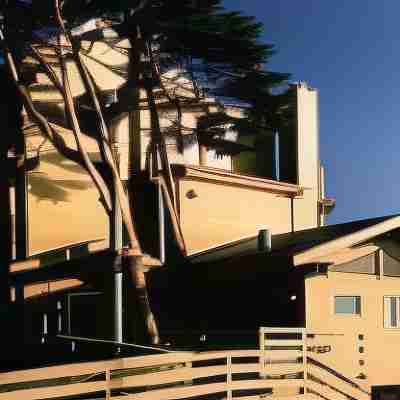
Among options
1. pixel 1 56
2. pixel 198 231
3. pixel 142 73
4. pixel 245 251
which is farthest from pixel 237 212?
pixel 1 56

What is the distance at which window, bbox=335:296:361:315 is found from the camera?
16.3 metres

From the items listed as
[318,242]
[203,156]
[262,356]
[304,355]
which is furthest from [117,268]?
[203,156]

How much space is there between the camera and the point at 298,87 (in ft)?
84.8

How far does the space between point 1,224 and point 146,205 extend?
4290 mm

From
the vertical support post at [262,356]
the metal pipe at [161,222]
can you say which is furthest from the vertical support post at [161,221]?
the vertical support post at [262,356]

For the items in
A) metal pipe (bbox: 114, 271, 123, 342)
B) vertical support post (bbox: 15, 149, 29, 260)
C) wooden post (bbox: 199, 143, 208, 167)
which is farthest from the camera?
wooden post (bbox: 199, 143, 208, 167)

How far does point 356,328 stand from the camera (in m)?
16.5

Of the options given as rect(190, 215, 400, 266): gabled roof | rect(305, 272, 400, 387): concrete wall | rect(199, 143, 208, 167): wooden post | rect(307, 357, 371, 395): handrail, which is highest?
rect(199, 143, 208, 167): wooden post

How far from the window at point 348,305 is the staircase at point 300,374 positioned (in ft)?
4.94

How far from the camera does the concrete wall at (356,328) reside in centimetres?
1574

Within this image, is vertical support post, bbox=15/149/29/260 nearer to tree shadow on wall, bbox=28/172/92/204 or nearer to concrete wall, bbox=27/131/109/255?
concrete wall, bbox=27/131/109/255

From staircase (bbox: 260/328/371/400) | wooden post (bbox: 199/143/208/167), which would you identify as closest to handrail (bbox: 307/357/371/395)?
staircase (bbox: 260/328/371/400)

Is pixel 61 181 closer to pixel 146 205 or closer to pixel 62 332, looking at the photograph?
pixel 146 205

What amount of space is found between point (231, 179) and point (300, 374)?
9032 mm
